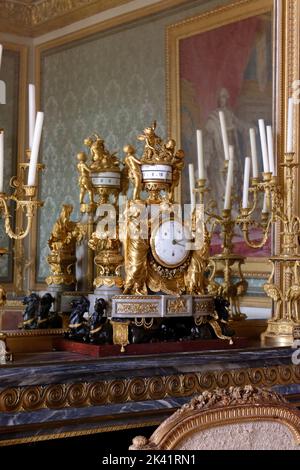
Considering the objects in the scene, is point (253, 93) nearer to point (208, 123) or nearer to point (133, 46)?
point (208, 123)

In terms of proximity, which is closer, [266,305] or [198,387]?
[198,387]

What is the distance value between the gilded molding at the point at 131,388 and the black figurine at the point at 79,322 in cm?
54

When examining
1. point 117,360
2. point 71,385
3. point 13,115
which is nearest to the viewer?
point 71,385

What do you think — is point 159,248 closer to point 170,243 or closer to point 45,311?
point 170,243

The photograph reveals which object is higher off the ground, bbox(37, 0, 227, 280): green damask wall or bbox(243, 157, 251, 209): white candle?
bbox(37, 0, 227, 280): green damask wall

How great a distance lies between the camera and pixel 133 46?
5.04 m

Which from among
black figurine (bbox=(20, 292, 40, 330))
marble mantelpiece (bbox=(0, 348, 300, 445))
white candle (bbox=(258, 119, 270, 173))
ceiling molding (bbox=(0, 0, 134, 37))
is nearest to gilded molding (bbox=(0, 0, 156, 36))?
ceiling molding (bbox=(0, 0, 134, 37))

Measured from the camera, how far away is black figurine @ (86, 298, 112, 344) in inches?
157

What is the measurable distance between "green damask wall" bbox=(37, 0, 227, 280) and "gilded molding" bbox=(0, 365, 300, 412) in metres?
1.23

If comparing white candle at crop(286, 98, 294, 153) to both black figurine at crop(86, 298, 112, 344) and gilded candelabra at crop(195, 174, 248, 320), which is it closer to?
gilded candelabra at crop(195, 174, 248, 320)

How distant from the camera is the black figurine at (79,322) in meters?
4.12

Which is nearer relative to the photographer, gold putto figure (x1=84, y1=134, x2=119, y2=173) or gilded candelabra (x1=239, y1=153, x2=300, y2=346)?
gold putto figure (x1=84, y1=134, x2=119, y2=173)
